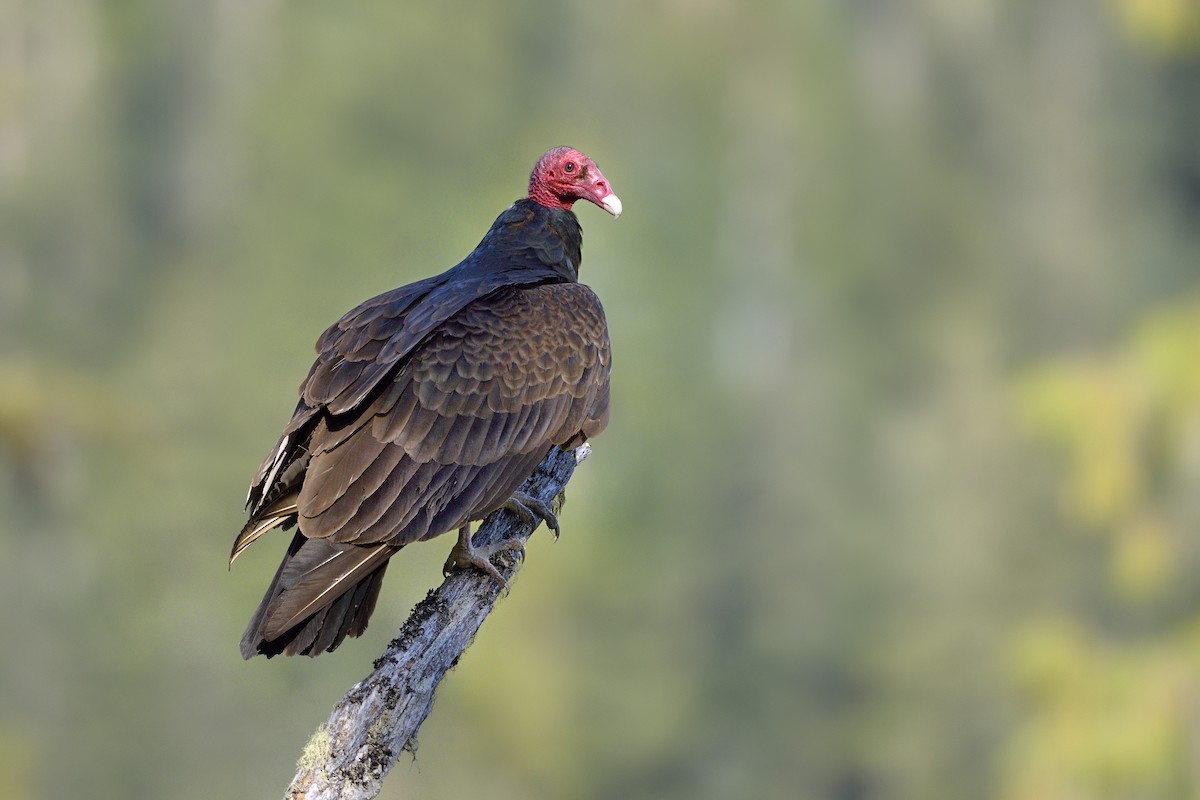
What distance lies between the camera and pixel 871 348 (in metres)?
14.2

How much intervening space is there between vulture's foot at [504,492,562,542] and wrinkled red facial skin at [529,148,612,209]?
1.01 metres

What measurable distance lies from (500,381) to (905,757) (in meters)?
10.2

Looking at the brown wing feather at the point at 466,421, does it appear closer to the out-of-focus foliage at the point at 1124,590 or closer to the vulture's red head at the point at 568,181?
the vulture's red head at the point at 568,181

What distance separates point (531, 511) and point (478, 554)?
35cm

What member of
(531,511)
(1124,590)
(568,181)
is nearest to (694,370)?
(1124,590)

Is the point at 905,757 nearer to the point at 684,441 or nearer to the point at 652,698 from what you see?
the point at 652,698

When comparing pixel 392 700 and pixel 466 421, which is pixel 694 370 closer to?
pixel 466 421

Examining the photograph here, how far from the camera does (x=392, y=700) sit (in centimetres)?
265

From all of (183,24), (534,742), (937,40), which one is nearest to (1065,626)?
(534,742)

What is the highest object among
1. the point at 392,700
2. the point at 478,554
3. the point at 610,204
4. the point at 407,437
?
the point at 610,204

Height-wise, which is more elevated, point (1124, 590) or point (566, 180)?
point (1124, 590)

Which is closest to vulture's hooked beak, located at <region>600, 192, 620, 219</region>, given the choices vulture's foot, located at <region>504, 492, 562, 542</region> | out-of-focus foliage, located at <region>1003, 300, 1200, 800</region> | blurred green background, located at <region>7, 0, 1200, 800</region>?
vulture's foot, located at <region>504, 492, 562, 542</region>

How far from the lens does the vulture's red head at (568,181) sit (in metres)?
4.05

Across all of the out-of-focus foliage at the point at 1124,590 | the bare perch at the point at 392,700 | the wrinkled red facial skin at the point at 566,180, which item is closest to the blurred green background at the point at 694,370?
the out-of-focus foliage at the point at 1124,590
